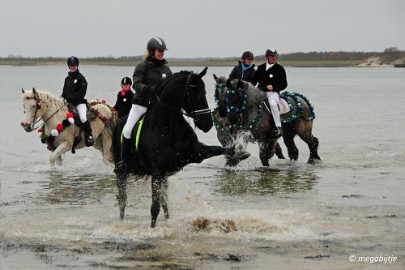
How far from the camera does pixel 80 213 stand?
12.3 m

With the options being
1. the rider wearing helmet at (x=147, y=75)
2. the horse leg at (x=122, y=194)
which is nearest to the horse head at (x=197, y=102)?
the rider wearing helmet at (x=147, y=75)

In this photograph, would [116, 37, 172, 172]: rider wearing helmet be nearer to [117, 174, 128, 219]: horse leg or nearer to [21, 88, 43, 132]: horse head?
[117, 174, 128, 219]: horse leg

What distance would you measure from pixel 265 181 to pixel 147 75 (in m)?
5.15

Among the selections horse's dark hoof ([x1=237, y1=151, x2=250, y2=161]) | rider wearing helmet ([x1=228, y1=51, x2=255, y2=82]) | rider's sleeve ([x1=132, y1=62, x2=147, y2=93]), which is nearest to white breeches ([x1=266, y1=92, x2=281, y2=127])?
rider wearing helmet ([x1=228, y1=51, x2=255, y2=82])

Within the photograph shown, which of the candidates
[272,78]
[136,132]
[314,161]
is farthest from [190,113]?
[314,161]

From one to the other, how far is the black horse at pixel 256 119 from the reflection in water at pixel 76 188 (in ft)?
8.56

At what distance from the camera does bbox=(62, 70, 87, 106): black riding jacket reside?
55.6 ft

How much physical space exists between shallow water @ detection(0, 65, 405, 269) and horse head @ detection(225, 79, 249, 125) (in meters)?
1.24

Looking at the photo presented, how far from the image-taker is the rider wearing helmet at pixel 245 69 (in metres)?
18.0

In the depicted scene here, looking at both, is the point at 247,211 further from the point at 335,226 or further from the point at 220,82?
the point at 220,82

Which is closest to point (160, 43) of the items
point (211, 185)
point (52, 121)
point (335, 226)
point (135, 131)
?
point (135, 131)

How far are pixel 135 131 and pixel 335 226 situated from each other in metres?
3.00

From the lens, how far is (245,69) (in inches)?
716

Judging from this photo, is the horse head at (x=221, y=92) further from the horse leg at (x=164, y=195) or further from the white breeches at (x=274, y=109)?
the horse leg at (x=164, y=195)
